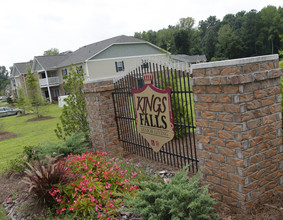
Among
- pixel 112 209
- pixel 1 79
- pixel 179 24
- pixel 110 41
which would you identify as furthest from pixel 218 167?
pixel 1 79

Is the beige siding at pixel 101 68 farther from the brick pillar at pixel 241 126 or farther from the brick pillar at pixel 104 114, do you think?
the brick pillar at pixel 241 126

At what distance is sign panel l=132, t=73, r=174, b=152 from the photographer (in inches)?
180

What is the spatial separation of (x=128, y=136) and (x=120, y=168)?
159 cm

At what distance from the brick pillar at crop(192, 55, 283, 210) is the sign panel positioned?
92 centimetres

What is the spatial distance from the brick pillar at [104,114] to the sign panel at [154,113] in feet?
3.52

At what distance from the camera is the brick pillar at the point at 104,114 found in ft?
20.1

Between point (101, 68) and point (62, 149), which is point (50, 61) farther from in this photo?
point (62, 149)

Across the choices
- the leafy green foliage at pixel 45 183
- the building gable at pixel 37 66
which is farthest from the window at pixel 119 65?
the leafy green foliage at pixel 45 183

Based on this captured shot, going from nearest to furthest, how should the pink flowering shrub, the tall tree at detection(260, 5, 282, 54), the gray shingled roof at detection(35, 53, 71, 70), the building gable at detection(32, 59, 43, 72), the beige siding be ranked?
1. the pink flowering shrub
2. the beige siding
3. the gray shingled roof at detection(35, 53, 71, 70)
4. the building gable at detection(32, 59, 43, 72)
5. the tall tree at detection(260, 5, 282, 54)

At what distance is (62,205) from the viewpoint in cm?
397

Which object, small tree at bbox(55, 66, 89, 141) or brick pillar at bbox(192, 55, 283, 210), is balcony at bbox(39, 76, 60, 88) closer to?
small tree at bbox(55, 66, 89, 141)

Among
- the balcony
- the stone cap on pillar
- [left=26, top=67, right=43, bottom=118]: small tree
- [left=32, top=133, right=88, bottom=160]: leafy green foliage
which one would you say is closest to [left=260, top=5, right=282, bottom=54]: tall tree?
the balcony

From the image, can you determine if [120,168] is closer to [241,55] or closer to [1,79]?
[241,55]

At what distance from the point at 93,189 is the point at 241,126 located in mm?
2404
